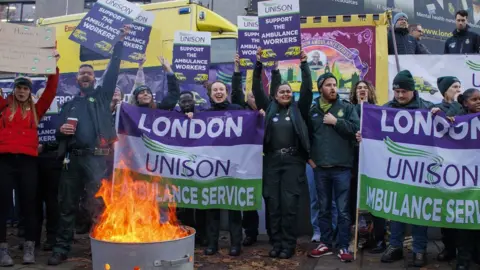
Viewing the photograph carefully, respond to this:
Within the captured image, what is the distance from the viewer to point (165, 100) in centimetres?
693

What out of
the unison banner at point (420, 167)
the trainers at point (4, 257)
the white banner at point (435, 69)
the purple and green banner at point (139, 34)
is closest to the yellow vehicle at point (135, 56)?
the purple and green banner at point (139, 34)

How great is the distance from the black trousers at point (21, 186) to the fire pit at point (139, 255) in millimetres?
2297

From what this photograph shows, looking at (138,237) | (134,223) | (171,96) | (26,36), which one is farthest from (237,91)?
(138,237)

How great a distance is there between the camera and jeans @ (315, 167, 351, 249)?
5863 millimetres

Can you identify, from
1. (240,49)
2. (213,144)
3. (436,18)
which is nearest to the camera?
(213,144)

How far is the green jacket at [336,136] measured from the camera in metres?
5.91

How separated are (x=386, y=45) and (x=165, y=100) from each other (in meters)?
3.96

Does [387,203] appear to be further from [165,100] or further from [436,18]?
[436,18]

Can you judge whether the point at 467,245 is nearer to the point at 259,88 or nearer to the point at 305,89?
the point at 305,89

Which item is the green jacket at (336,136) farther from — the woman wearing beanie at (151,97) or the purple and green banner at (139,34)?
the purple and green banner at (139,34)

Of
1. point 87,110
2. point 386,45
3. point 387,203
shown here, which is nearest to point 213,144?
point 87,110

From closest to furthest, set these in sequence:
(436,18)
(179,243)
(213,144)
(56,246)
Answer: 1. (179,243)
2. (56,246)
3. (213,144)
4. (436,18)

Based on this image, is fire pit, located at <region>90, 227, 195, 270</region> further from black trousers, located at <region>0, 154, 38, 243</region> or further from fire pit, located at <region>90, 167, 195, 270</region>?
black trousers, located at <region>0, 154, 38, 243</region>

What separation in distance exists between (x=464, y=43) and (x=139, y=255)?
6.77m
